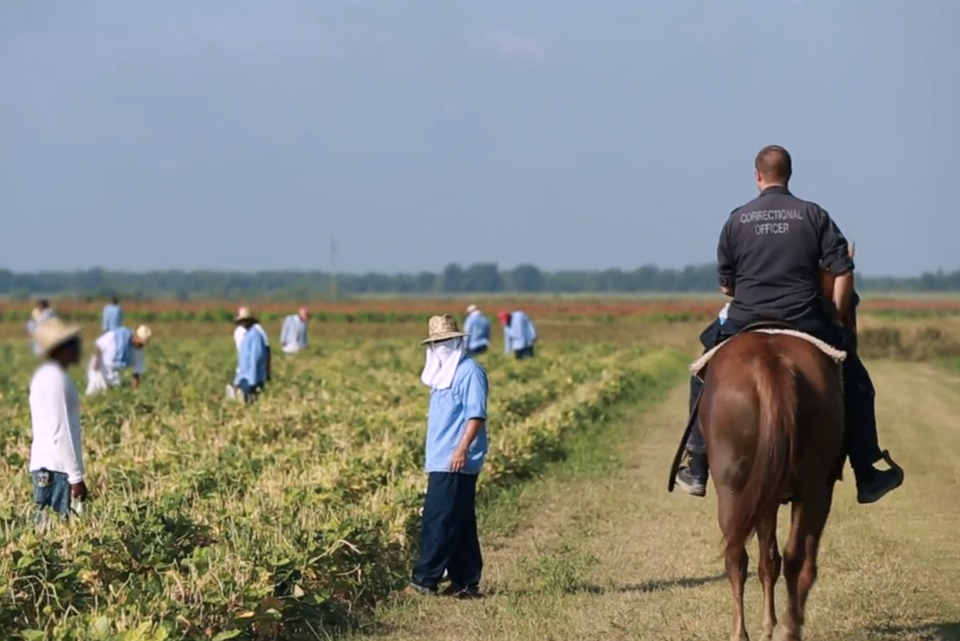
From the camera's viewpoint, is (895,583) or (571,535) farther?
(571,535)

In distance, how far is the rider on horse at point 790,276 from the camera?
28.0 feet

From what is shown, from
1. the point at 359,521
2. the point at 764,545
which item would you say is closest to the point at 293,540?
the point at 359,521

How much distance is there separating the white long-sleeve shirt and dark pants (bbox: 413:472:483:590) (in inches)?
89.5

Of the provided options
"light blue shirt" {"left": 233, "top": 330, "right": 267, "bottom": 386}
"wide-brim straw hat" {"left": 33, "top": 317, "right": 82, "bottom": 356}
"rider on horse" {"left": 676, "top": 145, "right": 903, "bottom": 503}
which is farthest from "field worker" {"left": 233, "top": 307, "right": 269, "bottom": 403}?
"rider on horse" {"left": 676, "top": 145, "right": 903, "bottom": 503}

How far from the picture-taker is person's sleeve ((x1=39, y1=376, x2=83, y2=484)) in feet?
31.9

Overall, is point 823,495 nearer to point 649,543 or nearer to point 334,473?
point 649,543

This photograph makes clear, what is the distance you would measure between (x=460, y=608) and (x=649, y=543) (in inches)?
114

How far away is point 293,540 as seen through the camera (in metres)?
9.80

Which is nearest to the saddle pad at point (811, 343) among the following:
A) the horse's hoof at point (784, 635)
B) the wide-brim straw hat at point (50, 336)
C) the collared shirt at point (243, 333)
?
the horse's hoof at point (784, 635)

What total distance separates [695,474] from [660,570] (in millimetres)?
2299

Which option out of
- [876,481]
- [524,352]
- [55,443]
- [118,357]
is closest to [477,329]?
[524,352]

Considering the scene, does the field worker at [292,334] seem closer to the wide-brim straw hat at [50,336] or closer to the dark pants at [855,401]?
the wide-brim straw hat at [50,336]

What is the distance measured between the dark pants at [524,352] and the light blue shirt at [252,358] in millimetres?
15967

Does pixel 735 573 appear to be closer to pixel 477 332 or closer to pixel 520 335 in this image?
pixel 477 332
